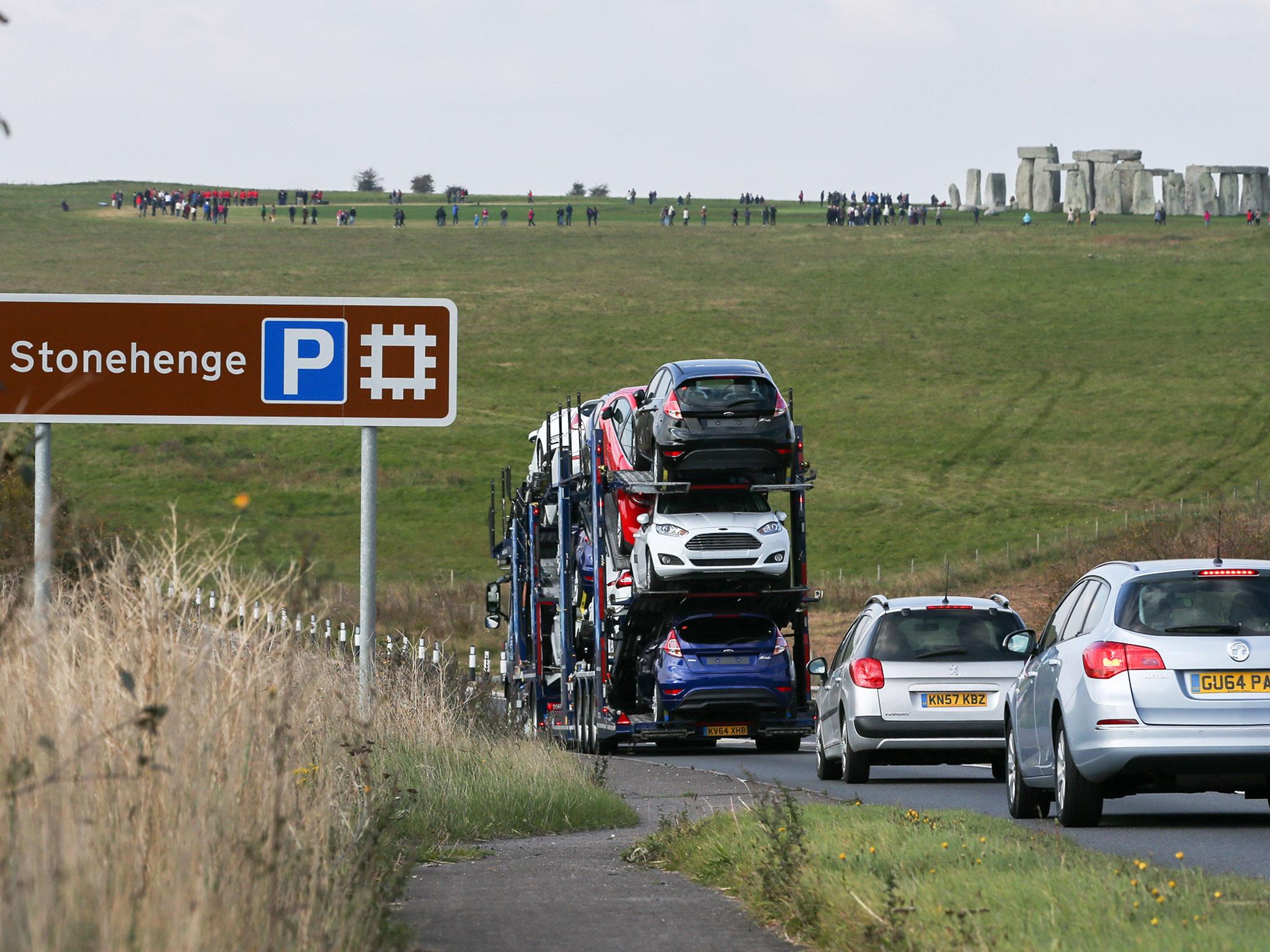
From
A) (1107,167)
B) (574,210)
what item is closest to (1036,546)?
(1107,167)

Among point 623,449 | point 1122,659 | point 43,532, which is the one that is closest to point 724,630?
point 623,449

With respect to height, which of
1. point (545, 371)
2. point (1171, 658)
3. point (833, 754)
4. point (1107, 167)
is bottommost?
point (833, 754)

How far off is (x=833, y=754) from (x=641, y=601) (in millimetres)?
5109

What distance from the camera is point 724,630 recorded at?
2434 cm

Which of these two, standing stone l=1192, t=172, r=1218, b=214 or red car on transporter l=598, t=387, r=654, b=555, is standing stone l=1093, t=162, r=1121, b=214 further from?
red car on transporter l=598, t=387, r=654, b=555

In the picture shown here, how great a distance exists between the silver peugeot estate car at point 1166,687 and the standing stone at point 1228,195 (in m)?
131

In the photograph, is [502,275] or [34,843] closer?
[34,843]

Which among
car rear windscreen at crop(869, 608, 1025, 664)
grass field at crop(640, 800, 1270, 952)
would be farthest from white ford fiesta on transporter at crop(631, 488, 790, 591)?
grass field at crop(640, 800, 1270, 952)

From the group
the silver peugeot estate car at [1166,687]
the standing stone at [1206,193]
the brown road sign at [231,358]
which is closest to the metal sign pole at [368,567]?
the brown road sign at [231,358]

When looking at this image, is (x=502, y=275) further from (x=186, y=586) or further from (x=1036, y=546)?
(x=186, y=586)

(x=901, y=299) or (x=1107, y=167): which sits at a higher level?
(x=1107, y=167)

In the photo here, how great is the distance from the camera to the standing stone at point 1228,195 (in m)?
138

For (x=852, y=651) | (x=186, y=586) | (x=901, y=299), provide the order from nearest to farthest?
(x=186, y=586) → (x=852, y=651) → (x=901, y=299)

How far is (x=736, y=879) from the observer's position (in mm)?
9984
